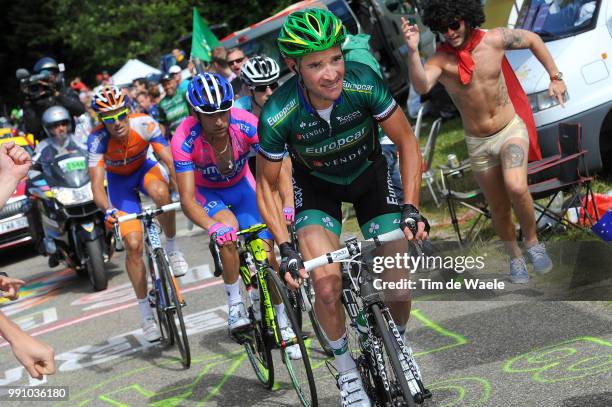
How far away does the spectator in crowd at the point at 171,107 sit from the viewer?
57.5 ft

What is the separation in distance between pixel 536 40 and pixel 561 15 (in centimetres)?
336

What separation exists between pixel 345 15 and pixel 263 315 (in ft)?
41.2

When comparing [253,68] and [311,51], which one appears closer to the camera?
[311,51]

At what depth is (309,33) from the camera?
4910 millimetres

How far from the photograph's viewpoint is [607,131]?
1024 cm

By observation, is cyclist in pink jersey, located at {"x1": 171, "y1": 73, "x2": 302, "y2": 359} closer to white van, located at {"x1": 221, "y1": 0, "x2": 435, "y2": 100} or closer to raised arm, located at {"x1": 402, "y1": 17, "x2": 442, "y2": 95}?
raised arm, located at {"x1": 402, "y1": 17, "x2": 442, "y2": 95}

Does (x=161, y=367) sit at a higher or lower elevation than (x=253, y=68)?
lower

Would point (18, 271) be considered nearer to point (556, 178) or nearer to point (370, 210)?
point (556, 178)

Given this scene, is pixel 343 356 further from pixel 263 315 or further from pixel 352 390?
pixel 263 315

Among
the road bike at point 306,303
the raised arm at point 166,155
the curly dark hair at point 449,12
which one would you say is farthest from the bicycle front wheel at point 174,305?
the curly dark hair at point 449,12

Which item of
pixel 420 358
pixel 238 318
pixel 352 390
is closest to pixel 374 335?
pixel 352 390

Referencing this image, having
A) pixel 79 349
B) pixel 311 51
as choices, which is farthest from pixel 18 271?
pixel 311 51

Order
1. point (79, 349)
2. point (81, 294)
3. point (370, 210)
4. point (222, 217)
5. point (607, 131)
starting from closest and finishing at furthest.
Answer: point (370, 210) < point (222, 217) < point (79, 349) < point (607, 131) < point (81, 294)

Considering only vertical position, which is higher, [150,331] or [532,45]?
[532,45]
